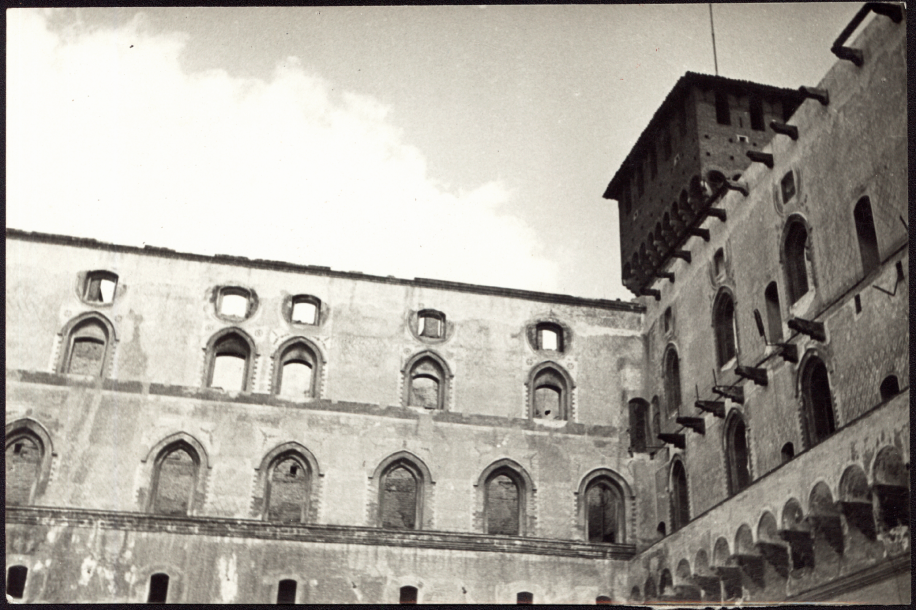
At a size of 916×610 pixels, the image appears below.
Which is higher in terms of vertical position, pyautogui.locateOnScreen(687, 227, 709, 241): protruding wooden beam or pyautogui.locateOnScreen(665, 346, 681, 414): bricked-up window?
pyautogui.locateOnScreen(687, 227, 709, 241): protruding wooden beam

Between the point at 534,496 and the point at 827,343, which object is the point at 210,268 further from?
the point at 827,343

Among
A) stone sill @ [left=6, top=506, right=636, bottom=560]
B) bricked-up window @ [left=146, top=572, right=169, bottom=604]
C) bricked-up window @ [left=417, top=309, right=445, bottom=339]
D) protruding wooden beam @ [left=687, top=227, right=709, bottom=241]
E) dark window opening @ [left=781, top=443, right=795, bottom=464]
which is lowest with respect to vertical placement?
bricked-up window @ [left=146, top=572, right=169, bottom=604]

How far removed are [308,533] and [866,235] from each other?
42.5 ft

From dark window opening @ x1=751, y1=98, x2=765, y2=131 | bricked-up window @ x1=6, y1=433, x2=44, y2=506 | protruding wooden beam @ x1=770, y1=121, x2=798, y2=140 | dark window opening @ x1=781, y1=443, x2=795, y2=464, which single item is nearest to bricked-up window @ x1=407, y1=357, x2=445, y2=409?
bricked-up window @ x1=6, y1=433, x2=44, y2=506

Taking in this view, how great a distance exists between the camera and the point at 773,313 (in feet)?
63.9

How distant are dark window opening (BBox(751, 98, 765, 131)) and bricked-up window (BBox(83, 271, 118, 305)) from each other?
17.7 metres

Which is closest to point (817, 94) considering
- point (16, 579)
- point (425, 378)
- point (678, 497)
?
point (678, 497)

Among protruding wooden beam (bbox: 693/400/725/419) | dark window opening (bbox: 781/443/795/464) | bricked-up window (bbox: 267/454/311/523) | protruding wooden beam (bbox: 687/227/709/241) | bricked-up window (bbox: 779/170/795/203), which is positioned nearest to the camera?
dark window opening (bbox: 781/443/795/464)

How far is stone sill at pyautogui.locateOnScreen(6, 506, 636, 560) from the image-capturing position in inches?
840

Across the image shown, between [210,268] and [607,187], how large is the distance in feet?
45.7

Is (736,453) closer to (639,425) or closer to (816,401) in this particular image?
(816,401)

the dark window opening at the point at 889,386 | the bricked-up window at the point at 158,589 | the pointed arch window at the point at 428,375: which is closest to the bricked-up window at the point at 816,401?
the dark window opening at the point at 889,386

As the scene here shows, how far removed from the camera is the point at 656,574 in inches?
824

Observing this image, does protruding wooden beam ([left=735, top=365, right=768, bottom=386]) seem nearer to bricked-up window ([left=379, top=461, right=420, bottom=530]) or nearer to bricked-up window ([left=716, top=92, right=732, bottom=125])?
bricked-up window ([left=379, top=461, right=420, bottom=530])
